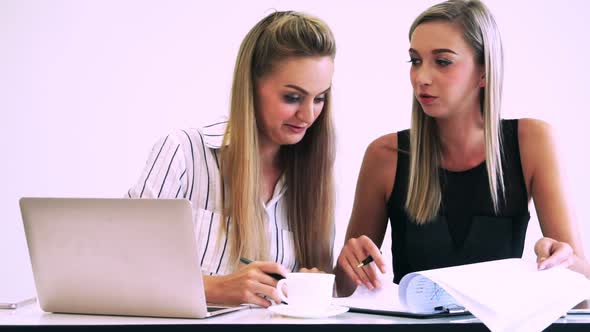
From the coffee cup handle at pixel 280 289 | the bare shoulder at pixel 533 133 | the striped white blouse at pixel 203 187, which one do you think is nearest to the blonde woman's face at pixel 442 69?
the bare shoulder at pixel 533 133

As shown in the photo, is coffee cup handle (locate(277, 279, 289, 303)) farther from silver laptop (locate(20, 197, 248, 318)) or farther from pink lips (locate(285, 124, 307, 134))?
pink lips (locate(285, 124, 307, 134))

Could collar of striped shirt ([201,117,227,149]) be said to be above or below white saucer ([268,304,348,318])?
above

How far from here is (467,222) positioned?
2002 millimetres

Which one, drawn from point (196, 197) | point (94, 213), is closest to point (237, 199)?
point (196, 197)

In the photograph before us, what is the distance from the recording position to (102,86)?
10.5ft

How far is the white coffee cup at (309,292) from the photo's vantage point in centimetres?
123

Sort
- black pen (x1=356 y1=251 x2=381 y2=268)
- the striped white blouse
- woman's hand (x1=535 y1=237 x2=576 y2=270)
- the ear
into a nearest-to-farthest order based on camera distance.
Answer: woman's hand (x1=535 y1=237 x2=576 y2=270) < black pen (x1=356 y1=251 x2=381 y2=268) < the striped white blouse < the ear

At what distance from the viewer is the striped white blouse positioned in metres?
1.80

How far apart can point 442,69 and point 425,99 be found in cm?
8

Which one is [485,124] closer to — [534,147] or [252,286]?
[534,147]

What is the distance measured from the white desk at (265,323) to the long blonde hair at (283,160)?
643mm

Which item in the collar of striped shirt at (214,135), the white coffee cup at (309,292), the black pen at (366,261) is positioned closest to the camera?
the white coffee cup at (309,292)

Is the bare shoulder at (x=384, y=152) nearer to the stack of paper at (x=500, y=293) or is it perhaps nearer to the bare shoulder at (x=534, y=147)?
the bare shoulder at (x=534, y=147)

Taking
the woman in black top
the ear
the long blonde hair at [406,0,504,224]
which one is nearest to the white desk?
the woman in black top
